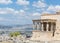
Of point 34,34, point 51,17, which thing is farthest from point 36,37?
point 51,17

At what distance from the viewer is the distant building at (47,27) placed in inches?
1876

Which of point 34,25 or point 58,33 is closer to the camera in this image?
point 58,33

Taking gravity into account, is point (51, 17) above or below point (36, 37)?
above

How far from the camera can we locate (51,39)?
46.8m

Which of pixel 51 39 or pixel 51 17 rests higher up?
pixel 51 17

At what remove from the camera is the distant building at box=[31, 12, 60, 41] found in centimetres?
4766

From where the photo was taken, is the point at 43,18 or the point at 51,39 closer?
the point at 51,39

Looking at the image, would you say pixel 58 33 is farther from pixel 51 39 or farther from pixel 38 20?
pixel 38 20

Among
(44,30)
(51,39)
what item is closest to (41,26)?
Answer: (44,30)

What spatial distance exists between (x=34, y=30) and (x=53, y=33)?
3241mm

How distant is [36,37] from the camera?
161ft

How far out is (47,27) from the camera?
4909 centimetres

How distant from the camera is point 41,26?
5000cm

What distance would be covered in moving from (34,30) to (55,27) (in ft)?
11.1
